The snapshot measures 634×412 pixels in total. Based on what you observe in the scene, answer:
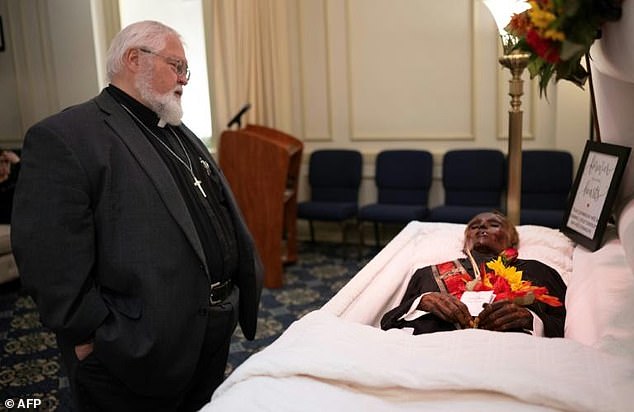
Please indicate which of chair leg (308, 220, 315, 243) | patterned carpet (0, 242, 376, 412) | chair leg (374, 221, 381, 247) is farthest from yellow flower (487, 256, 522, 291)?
chair leg (308, 220, 315, 243)

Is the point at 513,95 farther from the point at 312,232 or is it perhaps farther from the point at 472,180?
the point at 312,232

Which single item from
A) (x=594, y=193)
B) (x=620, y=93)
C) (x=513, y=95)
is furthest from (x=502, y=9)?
(x=620, y=93)

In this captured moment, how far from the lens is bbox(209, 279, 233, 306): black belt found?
229cm

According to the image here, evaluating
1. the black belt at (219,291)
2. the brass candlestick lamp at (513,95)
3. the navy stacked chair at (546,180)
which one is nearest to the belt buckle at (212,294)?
the black belt at (219,291)

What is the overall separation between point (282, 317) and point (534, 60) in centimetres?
301

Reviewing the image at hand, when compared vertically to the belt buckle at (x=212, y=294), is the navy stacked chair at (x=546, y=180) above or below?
below

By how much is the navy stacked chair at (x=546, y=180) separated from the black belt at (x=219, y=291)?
341 centimetres

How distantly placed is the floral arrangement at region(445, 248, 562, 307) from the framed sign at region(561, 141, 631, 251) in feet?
1.16

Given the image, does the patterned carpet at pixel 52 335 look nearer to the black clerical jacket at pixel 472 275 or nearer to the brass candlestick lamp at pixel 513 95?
the black clerical jacket at pixel 472 275

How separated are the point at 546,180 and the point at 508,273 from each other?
3.21 metres

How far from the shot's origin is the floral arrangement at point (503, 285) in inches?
86.4

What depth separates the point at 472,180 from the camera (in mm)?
5566

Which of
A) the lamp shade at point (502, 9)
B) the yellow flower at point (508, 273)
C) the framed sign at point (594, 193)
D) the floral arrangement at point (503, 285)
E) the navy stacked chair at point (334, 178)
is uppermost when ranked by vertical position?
the lamp shade at point (502, 9)

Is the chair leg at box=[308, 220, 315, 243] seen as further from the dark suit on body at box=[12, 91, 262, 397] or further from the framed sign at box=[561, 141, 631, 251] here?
the dark suit on body at box=[12, 91, 262, 397]
